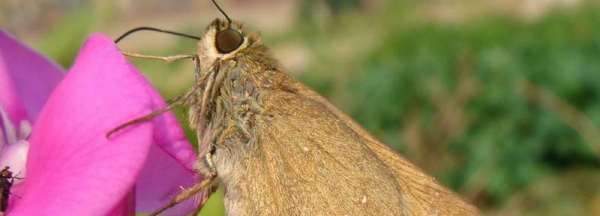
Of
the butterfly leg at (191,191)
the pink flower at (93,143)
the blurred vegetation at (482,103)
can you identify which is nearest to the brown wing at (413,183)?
the butterfly leg at (191,191)

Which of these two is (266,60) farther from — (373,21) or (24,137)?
(373,21)

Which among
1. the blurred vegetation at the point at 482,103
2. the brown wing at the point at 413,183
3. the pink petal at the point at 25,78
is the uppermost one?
the pink petal at the point at 25,78

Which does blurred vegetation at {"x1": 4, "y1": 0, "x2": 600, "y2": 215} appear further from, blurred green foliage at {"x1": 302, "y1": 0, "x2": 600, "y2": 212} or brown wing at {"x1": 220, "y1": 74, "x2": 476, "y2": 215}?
brown wing at {"x1": 220, "y1": 74, "x2": 476, "y2": 215}

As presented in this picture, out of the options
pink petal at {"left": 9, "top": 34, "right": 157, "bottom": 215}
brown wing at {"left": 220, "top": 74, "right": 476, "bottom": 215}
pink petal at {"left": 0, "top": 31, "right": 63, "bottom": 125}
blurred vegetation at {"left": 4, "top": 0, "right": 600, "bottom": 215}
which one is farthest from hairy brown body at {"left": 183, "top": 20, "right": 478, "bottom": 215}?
blurred vegetation at {"left": 4, "top": 0, "right": 600, "bottom": 215}

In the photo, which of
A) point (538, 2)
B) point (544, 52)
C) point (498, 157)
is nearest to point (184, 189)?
point (498, 157)

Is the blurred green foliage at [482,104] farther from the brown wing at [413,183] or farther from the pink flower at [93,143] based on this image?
the pink flower at [93,143]

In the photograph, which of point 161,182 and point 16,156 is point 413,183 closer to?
point 161,182
